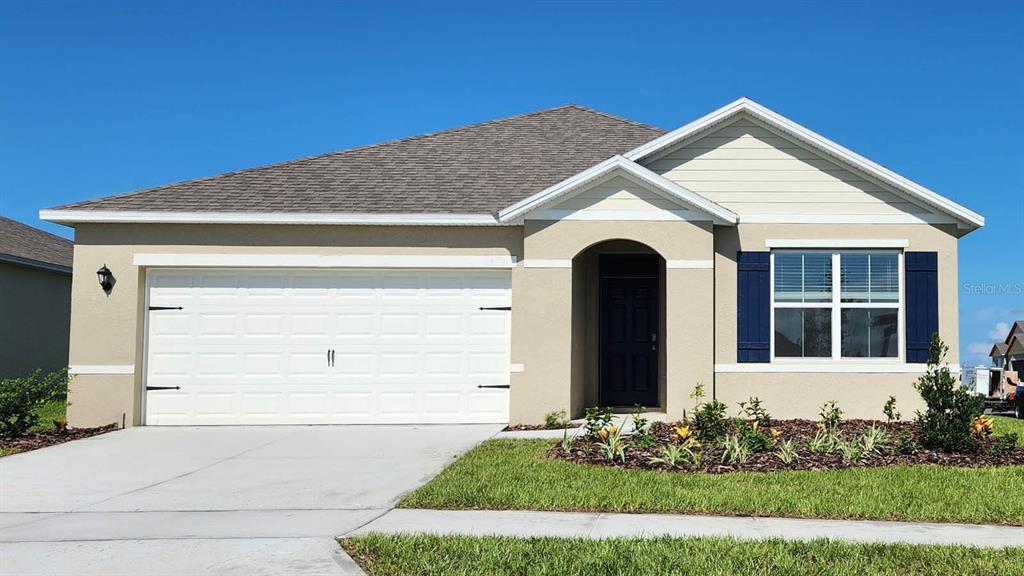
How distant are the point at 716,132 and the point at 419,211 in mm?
4824

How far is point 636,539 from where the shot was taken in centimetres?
594

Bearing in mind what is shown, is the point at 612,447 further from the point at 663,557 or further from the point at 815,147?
the point at 815,147

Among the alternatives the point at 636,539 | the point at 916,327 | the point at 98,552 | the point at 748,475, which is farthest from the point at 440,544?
the point at 916,327

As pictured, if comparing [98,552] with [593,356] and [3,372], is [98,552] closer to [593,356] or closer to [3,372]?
[593,356]

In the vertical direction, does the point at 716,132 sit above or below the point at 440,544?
above

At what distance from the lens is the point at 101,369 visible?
12898 millimetres

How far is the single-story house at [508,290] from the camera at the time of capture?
12555mm

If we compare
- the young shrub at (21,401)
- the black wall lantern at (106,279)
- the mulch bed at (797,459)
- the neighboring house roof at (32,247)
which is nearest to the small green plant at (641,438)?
the mulch bed at (797,459)

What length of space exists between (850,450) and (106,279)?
35.3 feet

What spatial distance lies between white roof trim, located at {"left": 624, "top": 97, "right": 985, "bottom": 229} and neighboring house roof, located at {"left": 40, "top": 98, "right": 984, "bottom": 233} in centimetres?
2

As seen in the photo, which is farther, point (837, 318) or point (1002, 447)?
point (837, 318)

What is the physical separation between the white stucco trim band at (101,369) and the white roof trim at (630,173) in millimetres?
6294

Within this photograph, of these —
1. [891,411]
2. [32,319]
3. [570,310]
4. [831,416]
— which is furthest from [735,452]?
[32,319]

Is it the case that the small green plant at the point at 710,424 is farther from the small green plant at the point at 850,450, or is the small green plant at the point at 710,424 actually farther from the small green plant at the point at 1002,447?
the small green plant at the point at 1002,447
